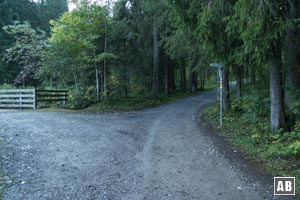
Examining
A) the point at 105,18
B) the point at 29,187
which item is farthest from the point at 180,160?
the point at 105,18

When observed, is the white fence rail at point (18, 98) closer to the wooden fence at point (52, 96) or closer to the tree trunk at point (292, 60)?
the wooden fence at point (52, 96)

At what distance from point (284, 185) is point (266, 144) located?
229 cm

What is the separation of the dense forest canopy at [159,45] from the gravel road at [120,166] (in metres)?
2.62

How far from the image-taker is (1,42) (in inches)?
1021

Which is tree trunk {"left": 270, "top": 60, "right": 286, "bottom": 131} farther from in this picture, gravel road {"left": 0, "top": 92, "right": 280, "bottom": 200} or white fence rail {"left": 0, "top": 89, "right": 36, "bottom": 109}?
white fence rail {"left": 0, "top": 89, "right": 36, "bottom": 109}

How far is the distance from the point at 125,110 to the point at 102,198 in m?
10.6

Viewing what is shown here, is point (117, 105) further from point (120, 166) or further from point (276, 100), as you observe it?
point (120, 166)

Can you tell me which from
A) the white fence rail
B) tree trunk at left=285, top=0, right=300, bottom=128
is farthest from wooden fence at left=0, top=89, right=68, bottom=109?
tree trunk at left=285, top=0, right=300, bottom=128

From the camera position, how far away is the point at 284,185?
14.6 ft

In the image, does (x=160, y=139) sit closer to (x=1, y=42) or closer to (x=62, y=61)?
(x=62, y=61)

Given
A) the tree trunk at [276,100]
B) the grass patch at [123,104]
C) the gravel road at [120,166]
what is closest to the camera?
the gravel road at [120,166]

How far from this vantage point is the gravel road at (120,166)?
13.7 ft

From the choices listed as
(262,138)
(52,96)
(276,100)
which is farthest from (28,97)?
(276,100)

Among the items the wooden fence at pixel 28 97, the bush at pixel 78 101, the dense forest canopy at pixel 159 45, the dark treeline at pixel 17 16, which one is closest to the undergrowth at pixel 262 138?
the dense forest canopy at pixel 159 45
